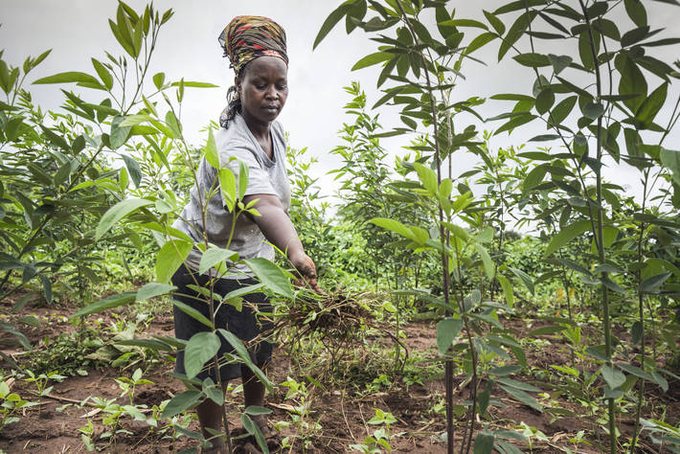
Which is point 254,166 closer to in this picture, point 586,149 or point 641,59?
point 586,149

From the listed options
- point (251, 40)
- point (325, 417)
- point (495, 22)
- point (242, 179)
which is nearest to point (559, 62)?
point (495, 22)

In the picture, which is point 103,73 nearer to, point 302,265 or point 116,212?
point 116,212

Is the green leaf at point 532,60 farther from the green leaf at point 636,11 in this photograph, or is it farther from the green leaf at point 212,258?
the green leaf at point 212,258

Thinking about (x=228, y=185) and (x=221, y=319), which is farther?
(x=221, y=319)

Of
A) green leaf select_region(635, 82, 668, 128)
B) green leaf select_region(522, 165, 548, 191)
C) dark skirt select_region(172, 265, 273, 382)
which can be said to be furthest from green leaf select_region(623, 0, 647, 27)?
dark skirt select_region(172, 265, 273, 382)

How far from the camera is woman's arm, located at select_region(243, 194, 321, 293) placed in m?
1.48

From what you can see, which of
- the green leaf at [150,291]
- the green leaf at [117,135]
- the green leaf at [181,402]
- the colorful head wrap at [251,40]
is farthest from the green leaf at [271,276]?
the colorful head wrap at [251,40]

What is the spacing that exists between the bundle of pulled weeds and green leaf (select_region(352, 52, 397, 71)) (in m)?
0.76

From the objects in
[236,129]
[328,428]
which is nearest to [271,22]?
[236,129]

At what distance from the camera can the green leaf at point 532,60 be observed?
1.08m

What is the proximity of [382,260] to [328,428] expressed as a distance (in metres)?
1.26

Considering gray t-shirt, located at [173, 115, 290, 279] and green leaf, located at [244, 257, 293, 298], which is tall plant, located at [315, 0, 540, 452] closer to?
green leaf, located at [244, 257, 293, 298]

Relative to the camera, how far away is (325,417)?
232 centimetres

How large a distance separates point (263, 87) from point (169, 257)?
54.0 inches
